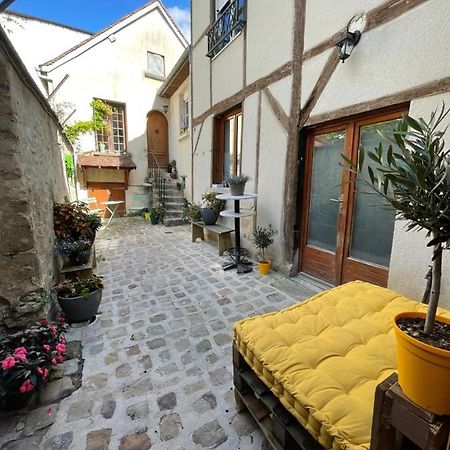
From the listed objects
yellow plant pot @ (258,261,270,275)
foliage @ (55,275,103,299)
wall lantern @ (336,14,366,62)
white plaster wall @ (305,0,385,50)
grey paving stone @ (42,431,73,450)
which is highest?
white plaster wall @ (305,0,385,50)

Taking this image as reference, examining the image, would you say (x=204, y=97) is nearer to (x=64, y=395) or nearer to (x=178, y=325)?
(x=178, y=325)

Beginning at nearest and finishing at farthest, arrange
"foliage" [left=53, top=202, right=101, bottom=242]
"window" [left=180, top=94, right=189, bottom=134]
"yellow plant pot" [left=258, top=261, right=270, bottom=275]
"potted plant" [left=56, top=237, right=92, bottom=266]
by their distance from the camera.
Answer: "potted plant" [left=56, top=237, right=92, bottom=266] → "foliage" [left=53, top=202, right=101, bottom=242] → "yellow plant pot" [left=258, top=261, right=270, bottom=275] → "window" [left=180, top=94, right=189, bottom=134]

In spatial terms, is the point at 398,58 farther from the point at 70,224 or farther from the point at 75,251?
the point at 70,224

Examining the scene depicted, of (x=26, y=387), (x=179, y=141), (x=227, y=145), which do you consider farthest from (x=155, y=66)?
(x=26, y=387)

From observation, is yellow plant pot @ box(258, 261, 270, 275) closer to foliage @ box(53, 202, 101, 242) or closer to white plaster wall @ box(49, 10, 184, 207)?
foliage @ box(53, 202, 101, 242)

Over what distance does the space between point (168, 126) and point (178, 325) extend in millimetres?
8366

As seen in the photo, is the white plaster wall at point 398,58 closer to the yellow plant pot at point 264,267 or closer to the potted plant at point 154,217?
Answer: the yellow plant pot at point 264,267

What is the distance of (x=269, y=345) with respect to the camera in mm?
1289

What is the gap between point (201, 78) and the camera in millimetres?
5465

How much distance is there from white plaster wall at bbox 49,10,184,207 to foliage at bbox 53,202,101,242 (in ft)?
18.2

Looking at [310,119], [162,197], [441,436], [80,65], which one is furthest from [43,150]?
[80,65]

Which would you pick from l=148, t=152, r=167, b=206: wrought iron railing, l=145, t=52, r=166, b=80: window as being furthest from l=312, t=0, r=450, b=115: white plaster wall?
l=145, t=52, r=166, b=80: window

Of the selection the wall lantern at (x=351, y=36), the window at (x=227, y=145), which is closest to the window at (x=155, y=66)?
the window at (x=227, y=145)

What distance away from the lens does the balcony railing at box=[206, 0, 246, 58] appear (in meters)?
3.93
